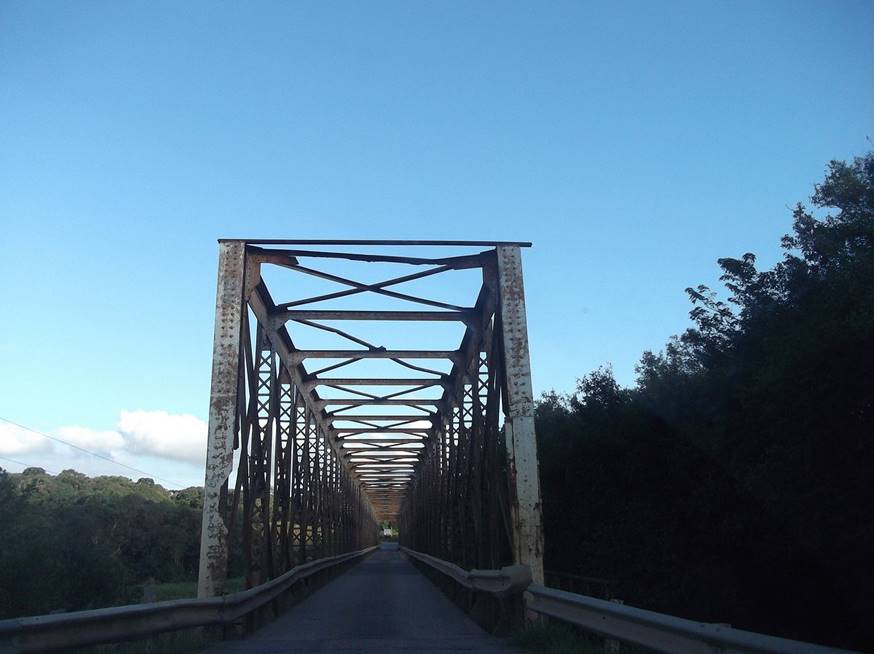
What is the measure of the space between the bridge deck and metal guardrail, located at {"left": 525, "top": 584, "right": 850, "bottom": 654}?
1.28 m

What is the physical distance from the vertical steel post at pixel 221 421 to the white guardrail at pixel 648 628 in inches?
139

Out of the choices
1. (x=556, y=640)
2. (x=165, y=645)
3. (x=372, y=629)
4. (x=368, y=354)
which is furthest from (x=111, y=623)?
(x=368, y=354)

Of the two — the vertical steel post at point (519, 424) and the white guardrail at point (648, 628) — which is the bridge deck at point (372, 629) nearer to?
the white guardrail at point (648, 628)

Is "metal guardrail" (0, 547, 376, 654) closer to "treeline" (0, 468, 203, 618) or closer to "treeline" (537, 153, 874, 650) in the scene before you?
"treeline" (0, 468, 203, 618)

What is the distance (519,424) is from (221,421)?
3813 millimetres

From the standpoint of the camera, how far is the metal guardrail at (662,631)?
3.70 meters

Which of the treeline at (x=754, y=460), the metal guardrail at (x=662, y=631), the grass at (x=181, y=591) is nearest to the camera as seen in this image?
the metal guardrail at (x=662, y=631)

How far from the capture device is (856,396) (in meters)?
11.2

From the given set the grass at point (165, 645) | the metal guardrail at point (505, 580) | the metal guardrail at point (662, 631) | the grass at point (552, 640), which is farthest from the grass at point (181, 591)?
the metal guardrail at point (662, 631)

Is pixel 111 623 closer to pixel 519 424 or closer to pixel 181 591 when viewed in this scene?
pixel 519 424

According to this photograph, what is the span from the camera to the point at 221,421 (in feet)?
32.7

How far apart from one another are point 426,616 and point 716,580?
6.36 meters

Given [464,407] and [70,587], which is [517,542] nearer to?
[464,407]

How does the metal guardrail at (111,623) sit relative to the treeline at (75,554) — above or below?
below
